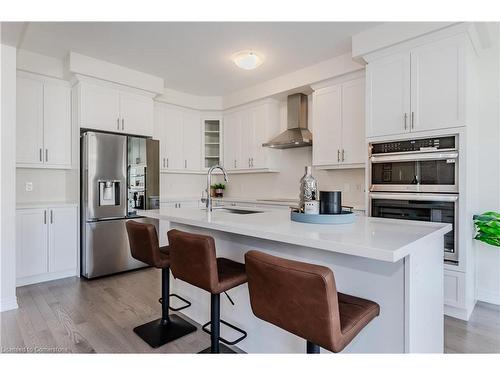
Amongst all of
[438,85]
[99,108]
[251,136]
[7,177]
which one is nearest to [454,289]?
[438,85]

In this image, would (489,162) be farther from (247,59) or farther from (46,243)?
(46,243)

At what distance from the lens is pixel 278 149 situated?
4.71m

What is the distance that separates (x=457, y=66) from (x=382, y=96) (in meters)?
0.63

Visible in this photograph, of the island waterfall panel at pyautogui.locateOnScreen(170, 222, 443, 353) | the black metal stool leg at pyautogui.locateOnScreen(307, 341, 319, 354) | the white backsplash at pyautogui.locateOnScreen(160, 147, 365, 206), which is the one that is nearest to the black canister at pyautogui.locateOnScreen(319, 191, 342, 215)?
the island waterfall panel at pyautogui.locateOnScreen(170, 222, 443, 353)

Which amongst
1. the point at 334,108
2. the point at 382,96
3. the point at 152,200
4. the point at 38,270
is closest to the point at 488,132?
the point at 382,96

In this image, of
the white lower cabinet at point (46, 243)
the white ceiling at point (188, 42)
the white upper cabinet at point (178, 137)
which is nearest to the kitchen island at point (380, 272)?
the white ceiling at point (188, 42)

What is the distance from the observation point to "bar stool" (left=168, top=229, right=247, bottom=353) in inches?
61.3

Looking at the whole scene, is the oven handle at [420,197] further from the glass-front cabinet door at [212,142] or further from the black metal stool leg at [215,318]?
the glass-front cabinet door at [212,142]

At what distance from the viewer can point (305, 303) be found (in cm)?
109

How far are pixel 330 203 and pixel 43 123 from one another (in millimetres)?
3588

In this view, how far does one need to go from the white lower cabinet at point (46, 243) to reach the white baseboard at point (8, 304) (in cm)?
60

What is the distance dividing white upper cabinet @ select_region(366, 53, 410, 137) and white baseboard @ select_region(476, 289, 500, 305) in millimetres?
1766

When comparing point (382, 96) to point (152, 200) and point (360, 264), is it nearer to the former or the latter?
point (360, 264)

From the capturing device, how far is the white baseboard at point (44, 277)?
3.19m
